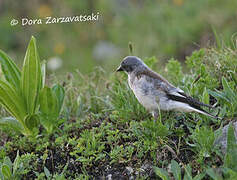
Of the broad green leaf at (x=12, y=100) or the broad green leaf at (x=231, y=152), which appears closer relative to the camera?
the broad green leaf at (x=231, y=152)

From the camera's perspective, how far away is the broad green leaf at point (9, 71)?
3910mm

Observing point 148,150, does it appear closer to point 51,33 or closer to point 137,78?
point 137,78

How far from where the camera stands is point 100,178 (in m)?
3.30

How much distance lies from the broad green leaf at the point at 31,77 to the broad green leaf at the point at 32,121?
6 centimetres

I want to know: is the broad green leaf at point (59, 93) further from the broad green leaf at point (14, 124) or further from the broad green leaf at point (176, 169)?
the broad green leaf at point (176, 169)

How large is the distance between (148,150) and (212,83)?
1.14m

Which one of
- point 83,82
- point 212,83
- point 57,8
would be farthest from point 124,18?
point 212,83

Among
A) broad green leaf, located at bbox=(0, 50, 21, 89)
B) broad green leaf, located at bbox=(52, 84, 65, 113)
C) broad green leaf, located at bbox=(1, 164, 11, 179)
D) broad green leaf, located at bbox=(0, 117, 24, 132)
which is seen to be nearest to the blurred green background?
broad green leaf, located at bbox=(52, 84, 65, 113)

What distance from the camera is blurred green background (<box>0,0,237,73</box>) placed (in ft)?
24.9

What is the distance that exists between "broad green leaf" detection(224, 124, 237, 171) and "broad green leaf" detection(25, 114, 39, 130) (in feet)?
6.57

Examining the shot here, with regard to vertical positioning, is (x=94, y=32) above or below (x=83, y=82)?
above

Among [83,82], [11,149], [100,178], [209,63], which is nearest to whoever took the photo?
[100,178]

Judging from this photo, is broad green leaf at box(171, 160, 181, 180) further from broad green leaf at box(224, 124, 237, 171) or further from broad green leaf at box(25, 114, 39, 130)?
broad green leaf at box(25, 114, 39, 130)

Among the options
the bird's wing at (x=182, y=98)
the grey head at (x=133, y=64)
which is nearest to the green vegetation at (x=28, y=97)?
the grey head at (x=133, y=64)
